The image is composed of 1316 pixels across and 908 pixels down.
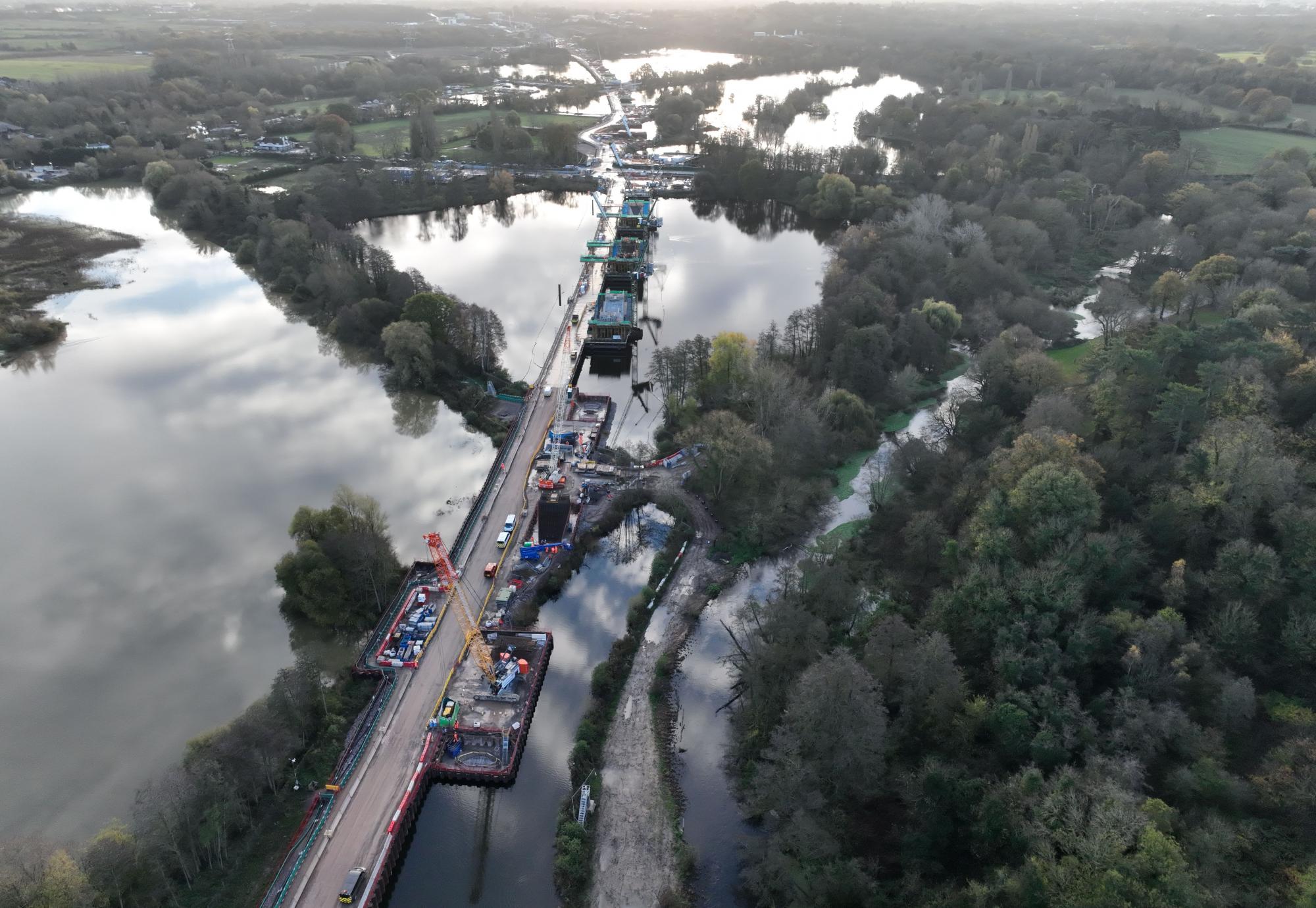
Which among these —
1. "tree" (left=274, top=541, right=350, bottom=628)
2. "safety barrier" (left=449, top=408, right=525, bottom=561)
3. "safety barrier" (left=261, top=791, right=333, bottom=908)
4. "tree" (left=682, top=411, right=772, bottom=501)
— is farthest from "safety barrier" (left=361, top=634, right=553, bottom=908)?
"tree" (left=682, top=411, right=772, bottom=501)

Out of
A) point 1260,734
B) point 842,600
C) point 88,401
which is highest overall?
point 1260,734

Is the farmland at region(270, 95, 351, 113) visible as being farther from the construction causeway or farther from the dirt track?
the dirt track

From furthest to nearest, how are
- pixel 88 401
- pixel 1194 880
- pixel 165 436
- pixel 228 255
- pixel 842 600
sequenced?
pixel 228 255, pixel 88 401, pixel 165 436, pixel 842 600, pixel 1194 880

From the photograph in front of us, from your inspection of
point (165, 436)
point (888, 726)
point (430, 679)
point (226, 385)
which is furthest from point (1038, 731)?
point (226, 385)

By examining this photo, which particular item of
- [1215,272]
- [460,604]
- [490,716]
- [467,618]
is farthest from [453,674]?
[1215,272]

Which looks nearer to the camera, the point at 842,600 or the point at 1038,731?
the point at 1038,731

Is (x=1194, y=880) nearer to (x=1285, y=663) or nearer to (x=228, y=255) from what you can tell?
(x=1285, y=663)

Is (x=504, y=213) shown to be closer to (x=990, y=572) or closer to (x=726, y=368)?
(x=726, y=368)
